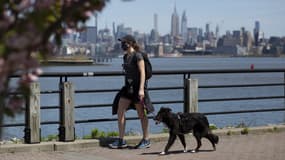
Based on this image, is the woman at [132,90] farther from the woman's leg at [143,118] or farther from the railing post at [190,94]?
the railing post at [190,94]

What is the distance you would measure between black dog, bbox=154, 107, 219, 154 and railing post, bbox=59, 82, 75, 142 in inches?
58.4

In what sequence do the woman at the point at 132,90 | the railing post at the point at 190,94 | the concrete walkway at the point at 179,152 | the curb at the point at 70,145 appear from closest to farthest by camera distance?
the concrete walkway at the point at 179,152 → the curb at the point at 70,145 → the woman at the point at 132,90 → the railing post at the point at 190,94

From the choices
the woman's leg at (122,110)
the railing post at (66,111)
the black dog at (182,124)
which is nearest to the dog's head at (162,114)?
the black dog at (182,124)

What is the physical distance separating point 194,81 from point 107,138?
2088 mm

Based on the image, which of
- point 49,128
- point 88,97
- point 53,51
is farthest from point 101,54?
point 53,51

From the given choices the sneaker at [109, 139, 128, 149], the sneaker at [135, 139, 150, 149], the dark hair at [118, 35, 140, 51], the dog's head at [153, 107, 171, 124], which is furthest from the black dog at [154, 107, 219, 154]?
the dark hair at [118, 35, 140, 51]

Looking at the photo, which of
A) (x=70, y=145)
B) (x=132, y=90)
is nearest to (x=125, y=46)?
(x=132, y=90)

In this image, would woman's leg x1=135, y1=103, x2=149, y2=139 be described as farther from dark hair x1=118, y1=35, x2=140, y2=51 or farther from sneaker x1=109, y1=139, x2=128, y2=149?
dark hair x1=118, y1=35, x2=140, y2=51

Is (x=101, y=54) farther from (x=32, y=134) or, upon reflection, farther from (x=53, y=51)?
(x=53, y=51)

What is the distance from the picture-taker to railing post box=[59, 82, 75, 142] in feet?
31.6

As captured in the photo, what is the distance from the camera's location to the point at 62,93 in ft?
31.6

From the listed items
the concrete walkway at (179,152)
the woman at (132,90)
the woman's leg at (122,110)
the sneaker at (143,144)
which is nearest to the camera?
the concrete walkway at (179,152)

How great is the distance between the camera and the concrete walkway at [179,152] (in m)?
8.77

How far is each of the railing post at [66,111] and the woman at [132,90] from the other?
26.9 inches
